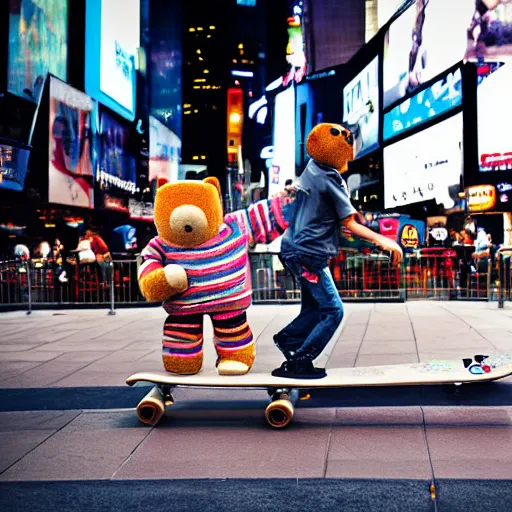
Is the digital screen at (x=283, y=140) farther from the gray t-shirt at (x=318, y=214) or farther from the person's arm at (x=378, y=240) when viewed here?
the person's arm at (x=378, y=240)

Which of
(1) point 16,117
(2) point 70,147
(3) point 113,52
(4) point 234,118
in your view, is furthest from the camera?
(4) point 234,118

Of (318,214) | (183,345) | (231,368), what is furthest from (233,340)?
(318,214)

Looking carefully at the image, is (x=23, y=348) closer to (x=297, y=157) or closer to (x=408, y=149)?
(x=408, y=149)

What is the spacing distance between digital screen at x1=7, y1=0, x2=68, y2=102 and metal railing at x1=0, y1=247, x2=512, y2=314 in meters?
10.7

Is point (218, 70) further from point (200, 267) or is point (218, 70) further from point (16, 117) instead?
point (200, 267)

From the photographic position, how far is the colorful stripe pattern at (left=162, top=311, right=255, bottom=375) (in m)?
4.82

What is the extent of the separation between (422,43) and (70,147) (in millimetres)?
15331

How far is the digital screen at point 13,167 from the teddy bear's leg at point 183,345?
17.7 m

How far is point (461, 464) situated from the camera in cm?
371

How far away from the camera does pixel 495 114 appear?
24.4 metres

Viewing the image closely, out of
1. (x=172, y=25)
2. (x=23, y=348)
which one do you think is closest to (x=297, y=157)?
(x=172, y=25)

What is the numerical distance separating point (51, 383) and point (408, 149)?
26329 millimetres

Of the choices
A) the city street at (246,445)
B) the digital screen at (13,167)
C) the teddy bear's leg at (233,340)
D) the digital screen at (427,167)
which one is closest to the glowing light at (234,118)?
the digital screen at (427,167)

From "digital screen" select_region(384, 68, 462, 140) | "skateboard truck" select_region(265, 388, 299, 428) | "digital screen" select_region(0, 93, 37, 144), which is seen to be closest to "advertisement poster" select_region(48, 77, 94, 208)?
"digital screen" select_region(0, 93, 37, 144)
